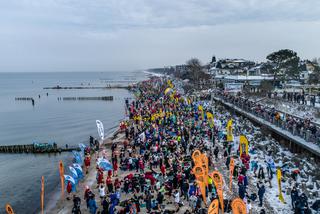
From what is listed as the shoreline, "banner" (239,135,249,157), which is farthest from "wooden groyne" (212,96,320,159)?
the shoreline

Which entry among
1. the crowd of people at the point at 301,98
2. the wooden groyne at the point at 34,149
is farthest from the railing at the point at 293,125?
the wooden groyne at the point at 34,149

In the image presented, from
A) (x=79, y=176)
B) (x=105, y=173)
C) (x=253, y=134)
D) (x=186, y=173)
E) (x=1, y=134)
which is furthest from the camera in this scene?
(x=1, y=134)

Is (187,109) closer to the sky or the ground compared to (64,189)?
closer to the sky

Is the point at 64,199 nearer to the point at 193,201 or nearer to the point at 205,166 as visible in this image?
the point at 193,201

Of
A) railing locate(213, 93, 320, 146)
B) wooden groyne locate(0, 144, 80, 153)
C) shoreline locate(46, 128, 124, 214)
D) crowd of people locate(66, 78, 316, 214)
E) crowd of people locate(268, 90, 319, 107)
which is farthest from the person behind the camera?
crowd of people locate(268, 90, 319, 107)

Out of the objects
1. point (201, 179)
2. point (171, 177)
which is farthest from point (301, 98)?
point (201, 179)

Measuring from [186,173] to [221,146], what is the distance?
8832 mm

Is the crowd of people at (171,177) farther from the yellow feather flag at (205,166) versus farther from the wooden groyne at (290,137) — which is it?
the wooden groyne at (290,137)

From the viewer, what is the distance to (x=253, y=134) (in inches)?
1112

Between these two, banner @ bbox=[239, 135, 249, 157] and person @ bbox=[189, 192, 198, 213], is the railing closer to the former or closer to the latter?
banner @ bbox=[239, 135, 249, 157]

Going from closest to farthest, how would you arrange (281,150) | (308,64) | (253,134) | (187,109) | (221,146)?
1. (281,150)
2. (221,146)
3. (253,134)
4. (187,109)
5. (308,64)

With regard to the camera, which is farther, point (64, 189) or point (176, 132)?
point (176, 132)

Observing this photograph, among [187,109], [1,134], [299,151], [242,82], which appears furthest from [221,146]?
[242,82]

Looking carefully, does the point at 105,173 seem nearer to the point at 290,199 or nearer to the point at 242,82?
the point at 290,199
